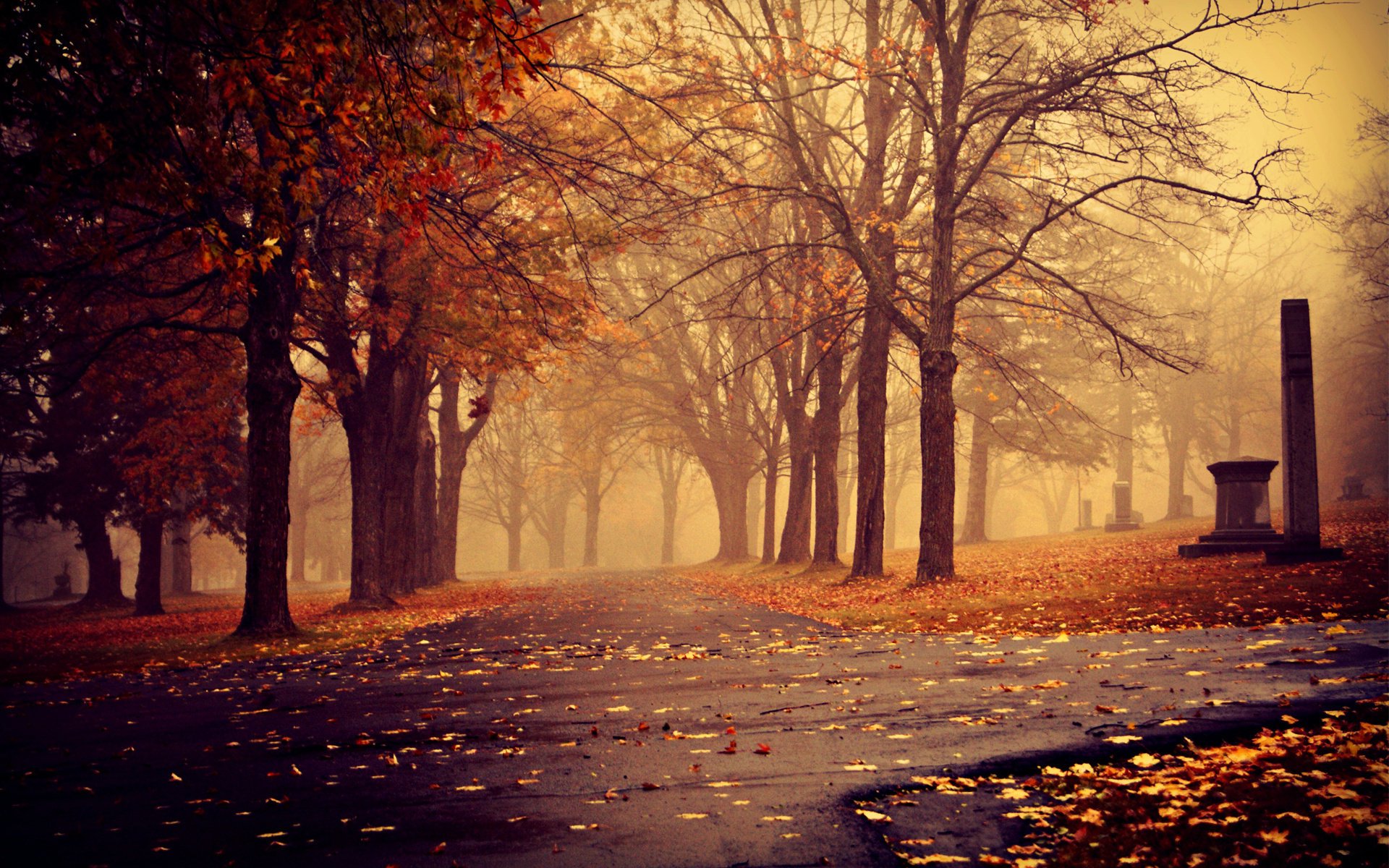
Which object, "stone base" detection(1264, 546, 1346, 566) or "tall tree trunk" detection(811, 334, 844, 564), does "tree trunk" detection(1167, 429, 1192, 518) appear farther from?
"stone base" detection(1264, 546, 1346, 566)

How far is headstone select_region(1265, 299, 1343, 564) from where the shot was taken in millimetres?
13258

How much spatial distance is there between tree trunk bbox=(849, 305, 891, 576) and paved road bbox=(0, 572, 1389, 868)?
8939 mm

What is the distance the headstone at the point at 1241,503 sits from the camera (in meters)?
16.6

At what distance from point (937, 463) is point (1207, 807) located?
12.7 metres

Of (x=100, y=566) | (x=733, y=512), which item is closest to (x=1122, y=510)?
(x=733, y=512)

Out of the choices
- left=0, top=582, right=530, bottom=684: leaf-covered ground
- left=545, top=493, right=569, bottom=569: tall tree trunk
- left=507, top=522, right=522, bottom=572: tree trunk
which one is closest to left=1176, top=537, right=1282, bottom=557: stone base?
left=0, top=582, right=530, bottom=684: leaf-covered ground

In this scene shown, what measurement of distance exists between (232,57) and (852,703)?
742 centimetres

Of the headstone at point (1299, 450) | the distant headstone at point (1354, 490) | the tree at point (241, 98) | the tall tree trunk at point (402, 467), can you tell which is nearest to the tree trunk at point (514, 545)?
the tall tree trunk at point (402, 467)

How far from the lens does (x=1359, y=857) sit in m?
3.17

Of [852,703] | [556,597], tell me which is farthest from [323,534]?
[852,703]

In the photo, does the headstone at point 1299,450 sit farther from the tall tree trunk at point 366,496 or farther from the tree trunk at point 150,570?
the tree trunk at point 150,570

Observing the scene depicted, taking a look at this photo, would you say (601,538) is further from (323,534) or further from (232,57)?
(232,57)

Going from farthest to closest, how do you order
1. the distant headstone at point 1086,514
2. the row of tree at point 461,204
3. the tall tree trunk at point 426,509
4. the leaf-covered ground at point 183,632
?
the distant headstone at point 1086,514, the tall tree trunk at point 426,509, the leaf-covered ground at point 183,632, the row of tree at point 461,204

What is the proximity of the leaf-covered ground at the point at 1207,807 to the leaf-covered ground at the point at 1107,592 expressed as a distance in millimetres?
5533
